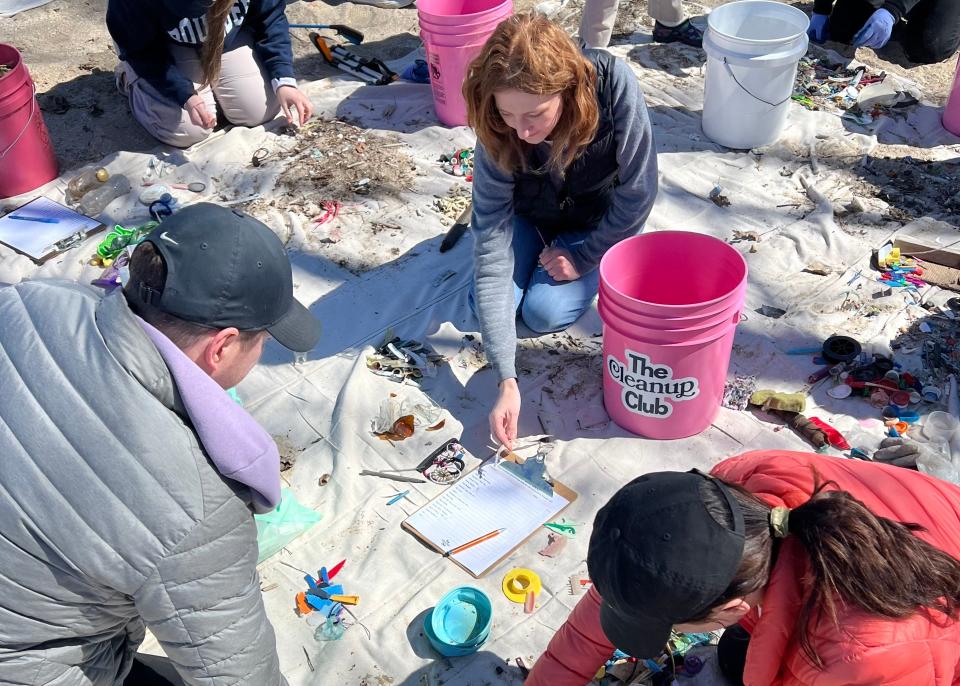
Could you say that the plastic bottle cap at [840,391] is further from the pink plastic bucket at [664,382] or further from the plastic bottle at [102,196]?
the plastic bottle at [102,196]

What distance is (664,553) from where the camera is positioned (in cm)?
139

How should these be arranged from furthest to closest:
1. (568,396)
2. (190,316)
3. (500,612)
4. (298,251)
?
1. (298,251)
2. (568,396)
3. (500,612)
4. (190,316)

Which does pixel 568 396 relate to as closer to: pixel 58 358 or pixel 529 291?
pixel 529 291

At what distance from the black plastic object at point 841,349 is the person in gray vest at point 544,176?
74cm

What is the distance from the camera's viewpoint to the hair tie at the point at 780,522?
149 centimetres

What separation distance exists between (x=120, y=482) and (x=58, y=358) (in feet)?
0.72

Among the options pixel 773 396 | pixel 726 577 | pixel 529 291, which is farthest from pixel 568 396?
pixel 726 577

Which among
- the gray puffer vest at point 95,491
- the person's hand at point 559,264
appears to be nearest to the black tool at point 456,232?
the person's hand at point 559,264

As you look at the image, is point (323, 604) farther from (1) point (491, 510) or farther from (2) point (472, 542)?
(1) point (491, 510)

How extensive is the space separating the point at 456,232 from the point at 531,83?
3.76ft

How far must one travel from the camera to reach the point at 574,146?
2.69 m

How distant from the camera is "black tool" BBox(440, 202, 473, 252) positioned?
11.5ft

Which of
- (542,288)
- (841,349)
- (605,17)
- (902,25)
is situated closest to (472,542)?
(542,288)

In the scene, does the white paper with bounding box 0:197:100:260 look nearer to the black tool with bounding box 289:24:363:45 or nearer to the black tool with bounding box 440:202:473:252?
the black tool with bounding box 440:202:473:252
